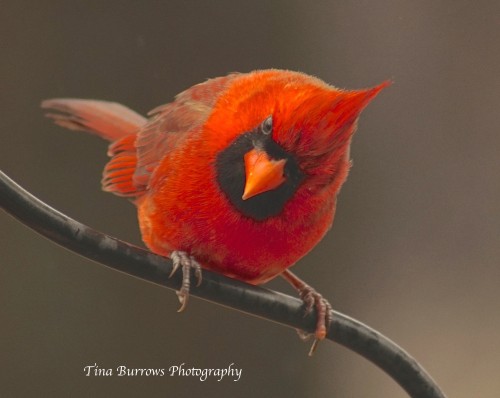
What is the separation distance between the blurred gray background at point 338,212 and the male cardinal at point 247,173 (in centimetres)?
33

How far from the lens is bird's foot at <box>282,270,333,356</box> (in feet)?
5.97

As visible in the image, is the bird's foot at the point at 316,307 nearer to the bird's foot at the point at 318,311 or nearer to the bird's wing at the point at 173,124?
the bird's foot at the point at 318,311

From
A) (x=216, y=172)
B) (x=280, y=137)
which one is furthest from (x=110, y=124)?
(x=280, y=137)

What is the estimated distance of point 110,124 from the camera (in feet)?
8.02

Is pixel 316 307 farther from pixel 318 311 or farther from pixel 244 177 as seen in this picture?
pixel 244 177

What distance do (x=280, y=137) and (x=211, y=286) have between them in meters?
0.30

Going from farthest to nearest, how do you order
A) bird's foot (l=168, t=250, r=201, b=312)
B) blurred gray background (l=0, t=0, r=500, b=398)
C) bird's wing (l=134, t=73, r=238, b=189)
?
blurred gray background (l=0, t=0, r=500, b=398) < bird's wing (l=134, t=73, r=238, b=189) < bird's foot (l=168, t=250, r=201, b=312)

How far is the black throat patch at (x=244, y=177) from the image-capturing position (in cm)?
171

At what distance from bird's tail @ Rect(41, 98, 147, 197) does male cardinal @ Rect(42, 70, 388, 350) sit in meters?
0.09

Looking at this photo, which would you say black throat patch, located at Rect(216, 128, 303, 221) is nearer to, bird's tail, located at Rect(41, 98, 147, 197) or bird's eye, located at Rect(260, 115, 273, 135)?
bird's eye, located at Rect(260, 115, 273, 135)

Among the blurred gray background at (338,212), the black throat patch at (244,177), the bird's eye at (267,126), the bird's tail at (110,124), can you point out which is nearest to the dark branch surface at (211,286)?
the black throat patch at (244,177)

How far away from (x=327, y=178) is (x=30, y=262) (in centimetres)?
147

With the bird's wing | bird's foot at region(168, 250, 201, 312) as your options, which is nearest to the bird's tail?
the bird's wing

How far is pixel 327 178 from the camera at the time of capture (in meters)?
1.83
